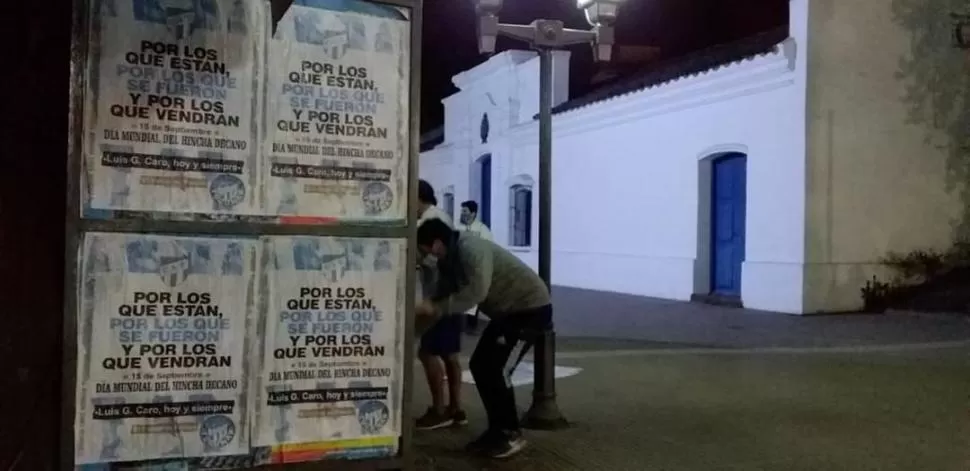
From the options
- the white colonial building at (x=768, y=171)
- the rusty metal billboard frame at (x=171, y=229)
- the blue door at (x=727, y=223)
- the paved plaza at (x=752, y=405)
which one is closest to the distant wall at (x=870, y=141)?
the white colonial building at (x=768, y=171)

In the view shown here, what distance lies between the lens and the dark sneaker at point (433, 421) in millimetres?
6721

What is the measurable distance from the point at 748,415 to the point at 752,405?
15.9 inches

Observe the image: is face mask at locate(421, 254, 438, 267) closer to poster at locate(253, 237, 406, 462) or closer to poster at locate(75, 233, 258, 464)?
poster at locate(253, 237, 406, 462)

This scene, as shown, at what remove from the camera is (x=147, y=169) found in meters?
3.73

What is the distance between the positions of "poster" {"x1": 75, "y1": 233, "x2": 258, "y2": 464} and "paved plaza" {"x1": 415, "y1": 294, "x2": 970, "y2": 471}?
2121 millimetres

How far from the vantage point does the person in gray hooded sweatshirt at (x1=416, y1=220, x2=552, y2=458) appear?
5.57 meters

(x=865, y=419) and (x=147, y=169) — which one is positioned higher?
(x=147, y=169)

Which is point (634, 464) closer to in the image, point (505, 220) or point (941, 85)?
point (941, 85)

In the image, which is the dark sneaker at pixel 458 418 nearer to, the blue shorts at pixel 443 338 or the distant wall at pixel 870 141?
the blue shorts at pixel 443 338

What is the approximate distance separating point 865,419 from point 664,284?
34.0 ft

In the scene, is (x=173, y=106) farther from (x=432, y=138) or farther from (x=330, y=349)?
(x=432, y=138)

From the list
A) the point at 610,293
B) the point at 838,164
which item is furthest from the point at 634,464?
the point at 610,293

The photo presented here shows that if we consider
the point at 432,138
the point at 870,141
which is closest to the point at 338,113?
the point at 870,141

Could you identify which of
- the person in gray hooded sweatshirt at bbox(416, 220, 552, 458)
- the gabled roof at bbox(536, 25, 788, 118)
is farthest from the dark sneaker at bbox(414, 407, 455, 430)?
the gabled roof at bbox(536, 25, 788, 118)
